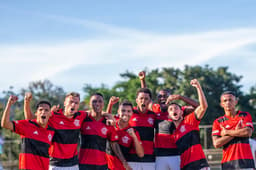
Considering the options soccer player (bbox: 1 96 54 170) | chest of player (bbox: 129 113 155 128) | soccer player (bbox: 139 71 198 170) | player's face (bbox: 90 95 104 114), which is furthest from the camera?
chest of player (bbox: 129 113 155 128)

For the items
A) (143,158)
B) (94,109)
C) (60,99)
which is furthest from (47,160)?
(60,99)

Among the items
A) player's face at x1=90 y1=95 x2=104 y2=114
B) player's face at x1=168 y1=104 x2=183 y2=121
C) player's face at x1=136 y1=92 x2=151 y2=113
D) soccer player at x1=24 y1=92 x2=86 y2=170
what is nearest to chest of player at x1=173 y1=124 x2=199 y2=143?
→ player's face at x1=168 y1=104 x2=183 y2=121

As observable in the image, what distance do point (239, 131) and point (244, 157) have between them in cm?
50

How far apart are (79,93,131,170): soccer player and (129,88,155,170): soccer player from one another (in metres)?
0.47

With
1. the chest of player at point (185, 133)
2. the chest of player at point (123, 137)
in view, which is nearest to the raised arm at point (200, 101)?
the chest of player at point (185, 133)

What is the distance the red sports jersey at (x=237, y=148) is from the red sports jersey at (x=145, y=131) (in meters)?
1.28

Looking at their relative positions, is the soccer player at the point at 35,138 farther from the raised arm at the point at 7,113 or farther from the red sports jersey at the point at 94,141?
the red sports jersey at the point at 94,141

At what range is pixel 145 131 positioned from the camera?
8492 mm

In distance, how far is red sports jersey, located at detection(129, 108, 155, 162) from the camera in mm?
8398

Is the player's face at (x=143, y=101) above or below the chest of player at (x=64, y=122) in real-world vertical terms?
above

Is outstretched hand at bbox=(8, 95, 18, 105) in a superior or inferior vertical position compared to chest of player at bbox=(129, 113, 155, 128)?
superior

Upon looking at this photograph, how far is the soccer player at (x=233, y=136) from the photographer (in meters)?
7.70

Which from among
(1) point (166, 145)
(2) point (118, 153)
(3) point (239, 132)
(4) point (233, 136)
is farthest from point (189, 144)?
(2) point (118, 153)

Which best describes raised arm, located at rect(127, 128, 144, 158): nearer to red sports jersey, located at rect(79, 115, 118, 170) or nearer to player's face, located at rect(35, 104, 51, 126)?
red sports jersey, located at rect(79, 115, 118, 170)
